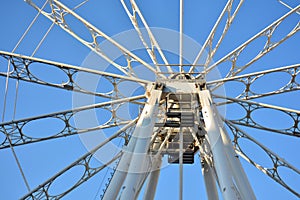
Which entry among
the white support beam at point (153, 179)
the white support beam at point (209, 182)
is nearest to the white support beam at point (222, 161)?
the white support beam at point (209, 182)

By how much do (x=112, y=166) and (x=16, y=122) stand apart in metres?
4.56

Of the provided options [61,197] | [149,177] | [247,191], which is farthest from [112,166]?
[247,191]

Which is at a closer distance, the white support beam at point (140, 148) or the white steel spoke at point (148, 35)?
the white support beam at point (140, 148)

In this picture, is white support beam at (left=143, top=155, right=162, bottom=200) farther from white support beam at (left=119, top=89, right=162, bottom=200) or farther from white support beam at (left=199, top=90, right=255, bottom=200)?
white support beam at (left=199, top=90, right=255, bottom=200)

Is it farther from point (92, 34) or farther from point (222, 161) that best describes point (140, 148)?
point (92, 34)

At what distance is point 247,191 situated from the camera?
14.6m

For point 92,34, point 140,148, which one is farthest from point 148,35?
point 140,148

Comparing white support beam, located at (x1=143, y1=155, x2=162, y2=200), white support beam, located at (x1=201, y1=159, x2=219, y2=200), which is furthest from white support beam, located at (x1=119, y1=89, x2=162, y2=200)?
white support beam, located at (x1=201, y1=159, x2=219, y2=200)

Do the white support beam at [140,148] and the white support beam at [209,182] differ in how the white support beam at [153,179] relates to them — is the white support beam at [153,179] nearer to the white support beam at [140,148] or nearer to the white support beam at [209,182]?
the white support beam at [209,182]

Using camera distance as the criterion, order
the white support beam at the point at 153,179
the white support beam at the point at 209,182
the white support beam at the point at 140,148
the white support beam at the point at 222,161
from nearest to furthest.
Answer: the white support beam at the point at 222,161
the white support beam at the point at 140,148
the white support beam at the point at 209,182
the white support beam at the point at 153,179

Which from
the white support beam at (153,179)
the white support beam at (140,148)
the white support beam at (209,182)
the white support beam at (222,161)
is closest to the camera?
the white support beam at (222,161)

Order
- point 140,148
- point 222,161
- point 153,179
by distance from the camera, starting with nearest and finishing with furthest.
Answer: point 222,161, point 140,148, point 153,179

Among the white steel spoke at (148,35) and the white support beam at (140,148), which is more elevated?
the white steel spoke at (148,35)

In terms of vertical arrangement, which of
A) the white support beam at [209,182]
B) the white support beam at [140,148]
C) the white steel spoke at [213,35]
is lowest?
the white support beam at [209,182]
